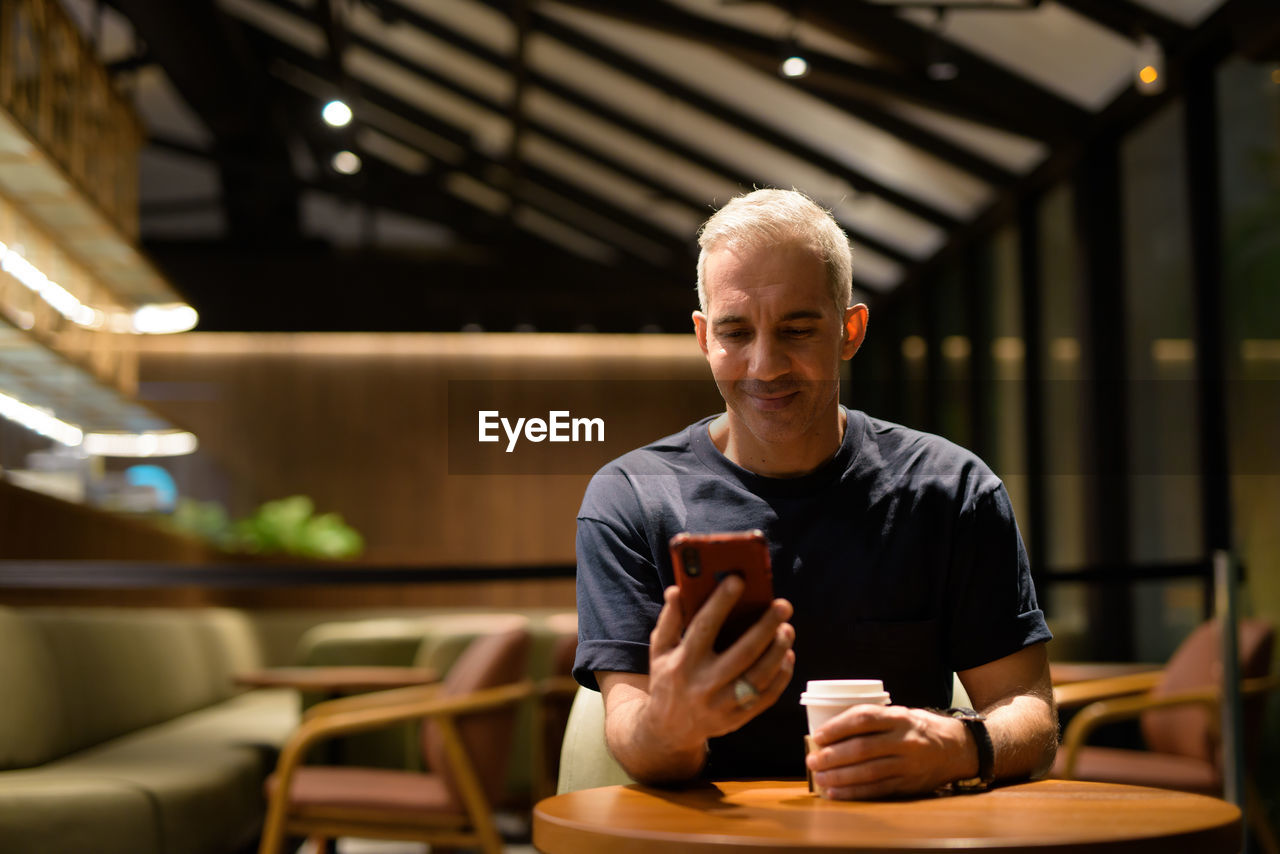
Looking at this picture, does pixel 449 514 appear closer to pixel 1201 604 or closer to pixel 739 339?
pixel 1201 604

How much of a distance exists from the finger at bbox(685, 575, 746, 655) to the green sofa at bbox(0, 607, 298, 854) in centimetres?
233

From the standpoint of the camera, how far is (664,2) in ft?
20.2

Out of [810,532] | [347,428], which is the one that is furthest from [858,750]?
[347,428]

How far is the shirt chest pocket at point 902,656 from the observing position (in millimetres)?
1457

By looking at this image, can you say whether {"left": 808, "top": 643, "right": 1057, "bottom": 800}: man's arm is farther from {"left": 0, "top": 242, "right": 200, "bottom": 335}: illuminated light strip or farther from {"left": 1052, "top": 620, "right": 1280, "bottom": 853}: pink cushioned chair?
{"left": 0, "top": 242, "right": 200, "bottom": 335}: illuminated light strip

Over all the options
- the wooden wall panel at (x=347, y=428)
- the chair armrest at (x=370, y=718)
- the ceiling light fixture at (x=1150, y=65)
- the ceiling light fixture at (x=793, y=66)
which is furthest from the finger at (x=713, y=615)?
the wooden wall panel at (x=347, y=428)

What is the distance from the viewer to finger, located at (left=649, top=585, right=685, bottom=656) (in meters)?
1.14

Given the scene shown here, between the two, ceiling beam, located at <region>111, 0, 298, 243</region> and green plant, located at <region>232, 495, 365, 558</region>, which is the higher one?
ceiling beam, located at <region>111, 0, 298, 243</region>

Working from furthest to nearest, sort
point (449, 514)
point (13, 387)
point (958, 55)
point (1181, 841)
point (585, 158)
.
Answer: point (449, 514) < point (585, 158) < point (958, 55) < point (13, 387) < point (1181, 841)

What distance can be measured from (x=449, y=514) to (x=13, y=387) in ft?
20.4

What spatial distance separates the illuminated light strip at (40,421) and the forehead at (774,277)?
4.52 meters

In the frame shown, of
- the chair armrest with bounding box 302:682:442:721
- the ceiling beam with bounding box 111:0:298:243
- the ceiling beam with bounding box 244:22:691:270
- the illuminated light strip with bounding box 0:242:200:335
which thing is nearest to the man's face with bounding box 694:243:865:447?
the chair armrest with bounding box 302:682:442:721

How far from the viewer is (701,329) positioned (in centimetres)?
164

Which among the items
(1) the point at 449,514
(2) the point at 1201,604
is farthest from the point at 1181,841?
(1) the point at 449,514
